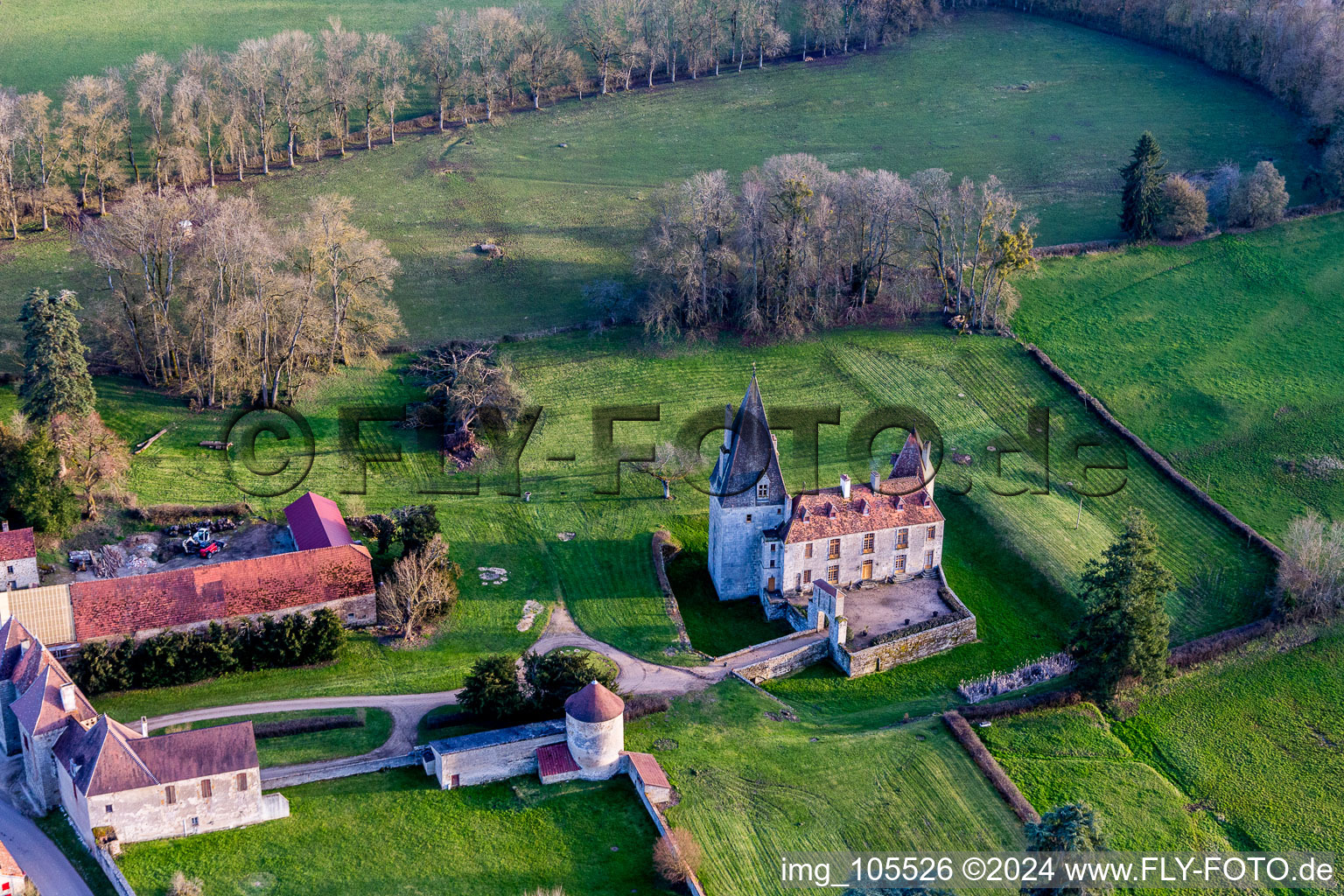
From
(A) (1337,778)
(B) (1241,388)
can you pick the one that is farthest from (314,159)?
(A) (1337,778)

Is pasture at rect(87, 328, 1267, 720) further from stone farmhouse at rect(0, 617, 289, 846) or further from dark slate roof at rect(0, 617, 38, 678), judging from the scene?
stone farmhouse at rect(0, 617, 289, 846)

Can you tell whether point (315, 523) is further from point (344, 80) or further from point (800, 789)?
point (344, 80)

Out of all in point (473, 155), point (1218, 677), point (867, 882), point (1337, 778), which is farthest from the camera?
point (473, 155)

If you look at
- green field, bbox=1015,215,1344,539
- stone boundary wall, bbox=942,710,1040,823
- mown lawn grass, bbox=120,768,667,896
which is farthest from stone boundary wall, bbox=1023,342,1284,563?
mown lawn grass, bbox=120,768,667,896

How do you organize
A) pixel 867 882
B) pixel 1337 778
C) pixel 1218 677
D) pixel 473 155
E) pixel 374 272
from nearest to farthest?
pixel 867 882, pixel 1337 778, pixel 1218 677, pixel 374 272, pixel 473 155

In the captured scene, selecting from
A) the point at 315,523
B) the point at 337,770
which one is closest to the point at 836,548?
the point at 315,523

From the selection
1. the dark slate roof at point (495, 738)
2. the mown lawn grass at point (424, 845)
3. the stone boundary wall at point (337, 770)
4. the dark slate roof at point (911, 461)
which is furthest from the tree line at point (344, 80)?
the mown lawn grass at point (424, 845)

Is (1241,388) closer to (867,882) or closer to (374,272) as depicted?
(867,882)
